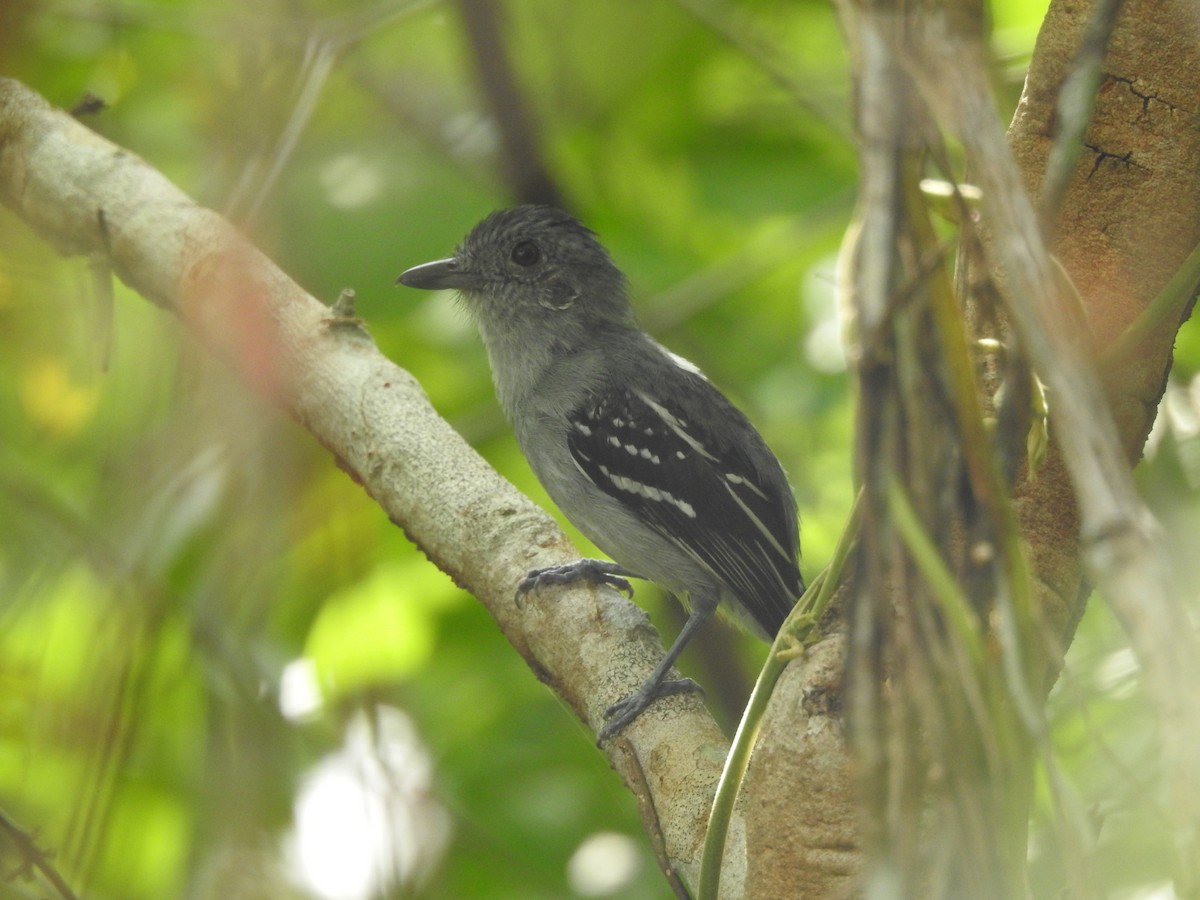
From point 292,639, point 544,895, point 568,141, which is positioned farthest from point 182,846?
point 568,141

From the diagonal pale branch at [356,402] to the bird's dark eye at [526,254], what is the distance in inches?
57.5

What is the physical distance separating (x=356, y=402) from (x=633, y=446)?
3.80 ft

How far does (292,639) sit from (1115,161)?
2822mm

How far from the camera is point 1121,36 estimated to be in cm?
207

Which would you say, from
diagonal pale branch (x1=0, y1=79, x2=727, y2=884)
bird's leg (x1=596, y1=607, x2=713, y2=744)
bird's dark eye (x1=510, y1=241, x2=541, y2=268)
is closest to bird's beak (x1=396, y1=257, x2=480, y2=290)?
bird's dark eye (x1=510, y1=241, x2=541, y2=268)

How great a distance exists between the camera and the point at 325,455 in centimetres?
461

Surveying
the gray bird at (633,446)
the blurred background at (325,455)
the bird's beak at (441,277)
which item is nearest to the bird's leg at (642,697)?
the blurred background at (325,455)

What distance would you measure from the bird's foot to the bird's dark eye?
241 cm

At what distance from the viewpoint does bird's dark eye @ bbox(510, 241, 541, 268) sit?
4.80 meters

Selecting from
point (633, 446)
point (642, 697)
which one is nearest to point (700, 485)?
point (633, 446)

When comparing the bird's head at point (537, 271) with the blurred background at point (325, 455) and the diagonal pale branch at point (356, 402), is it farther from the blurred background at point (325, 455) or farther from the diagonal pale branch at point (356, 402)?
the diagonal pale branch at point (356, 402)

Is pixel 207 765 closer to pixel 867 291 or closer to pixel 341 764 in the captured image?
pixel 341 764

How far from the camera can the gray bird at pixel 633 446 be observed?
12.9ft

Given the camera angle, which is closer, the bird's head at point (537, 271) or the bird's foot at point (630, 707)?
the bird's foot at point (630, 707)
